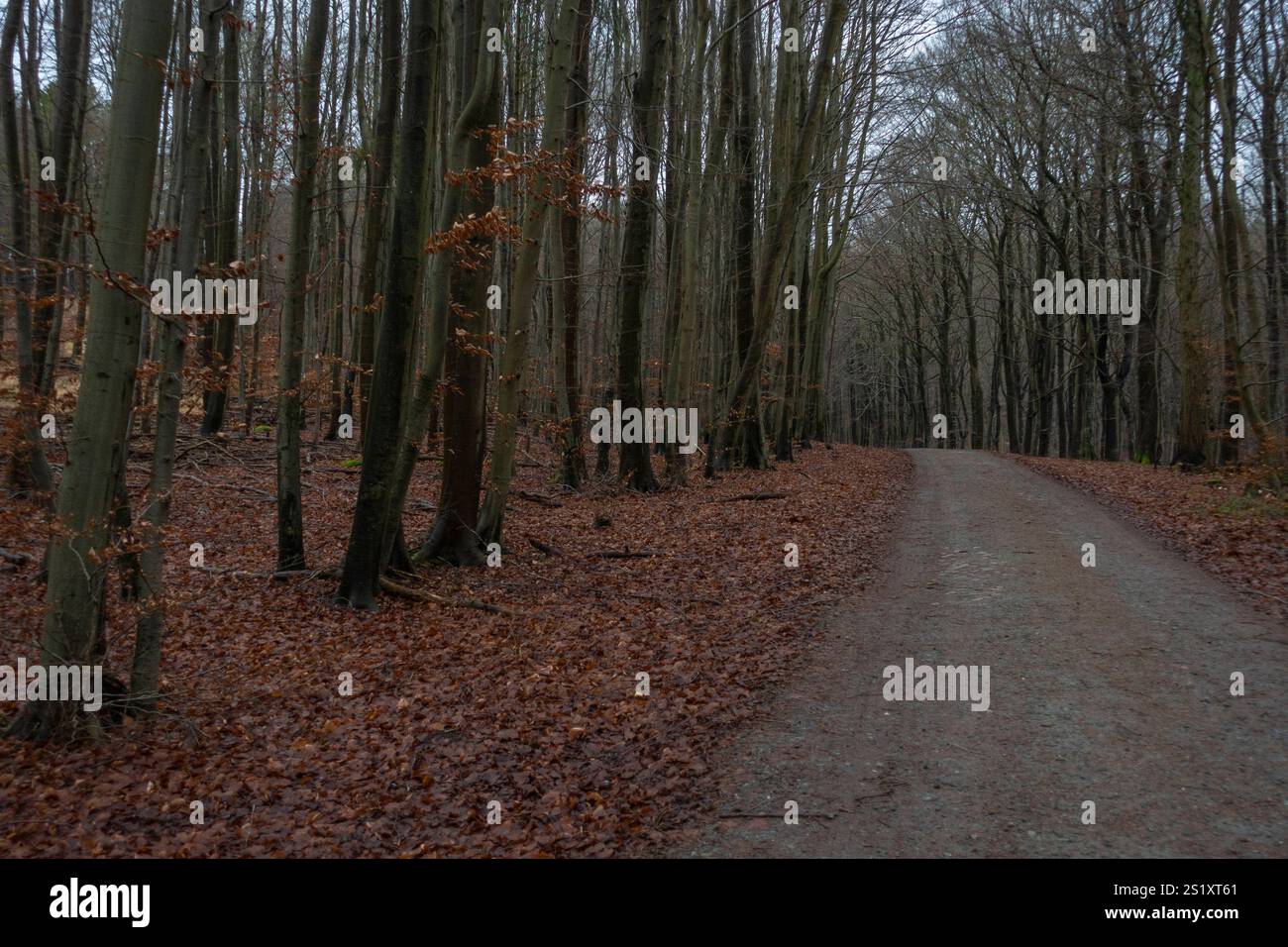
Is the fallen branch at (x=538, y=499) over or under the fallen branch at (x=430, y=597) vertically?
over

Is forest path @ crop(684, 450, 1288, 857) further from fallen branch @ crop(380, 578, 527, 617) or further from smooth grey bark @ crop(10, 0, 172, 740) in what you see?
smooth grey bark @ crop(10, 0, 172, 740)

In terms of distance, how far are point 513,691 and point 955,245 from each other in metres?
34.0

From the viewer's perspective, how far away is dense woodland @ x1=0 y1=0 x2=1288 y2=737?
5895 mm

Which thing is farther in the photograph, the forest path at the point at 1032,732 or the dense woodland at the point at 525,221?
the dense woodland at the point at 525,221

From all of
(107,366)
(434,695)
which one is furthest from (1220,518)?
(107,366)

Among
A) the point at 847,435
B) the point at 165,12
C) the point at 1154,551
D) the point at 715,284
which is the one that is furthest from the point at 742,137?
the point at 847,435

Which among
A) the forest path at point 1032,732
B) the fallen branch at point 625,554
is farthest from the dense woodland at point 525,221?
the forest path at point 1032,732

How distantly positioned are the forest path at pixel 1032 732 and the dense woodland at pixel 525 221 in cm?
449

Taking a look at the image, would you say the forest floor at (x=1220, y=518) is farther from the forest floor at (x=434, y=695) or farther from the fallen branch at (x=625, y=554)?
the fallen branch at (x=625, y=554)

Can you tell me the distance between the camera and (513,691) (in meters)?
6.68

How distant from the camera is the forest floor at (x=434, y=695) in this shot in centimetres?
470

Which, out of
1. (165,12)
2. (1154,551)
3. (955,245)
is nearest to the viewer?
(165,12)

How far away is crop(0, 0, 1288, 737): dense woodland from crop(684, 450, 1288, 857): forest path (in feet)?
14.7
